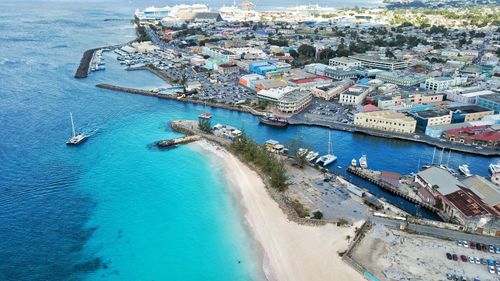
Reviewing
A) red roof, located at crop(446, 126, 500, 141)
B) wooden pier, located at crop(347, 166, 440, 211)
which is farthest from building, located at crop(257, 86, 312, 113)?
red roof, located at crop(446, 126, 500, 141)

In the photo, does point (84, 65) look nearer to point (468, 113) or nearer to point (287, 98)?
point (287, 98)

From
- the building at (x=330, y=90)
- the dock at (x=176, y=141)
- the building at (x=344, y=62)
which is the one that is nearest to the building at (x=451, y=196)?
the dock at (x=176, y=141)

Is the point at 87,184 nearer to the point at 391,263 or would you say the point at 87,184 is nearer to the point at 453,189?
the point at 391,263

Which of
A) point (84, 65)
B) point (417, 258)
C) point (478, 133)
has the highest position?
point (84, 65)

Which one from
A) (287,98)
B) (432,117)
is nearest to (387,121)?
(432,117)

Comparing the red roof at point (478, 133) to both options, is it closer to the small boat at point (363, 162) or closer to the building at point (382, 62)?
the small boat at point (363, 162)

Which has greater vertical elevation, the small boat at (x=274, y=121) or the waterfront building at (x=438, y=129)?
the small boat at (x=274, y=121)

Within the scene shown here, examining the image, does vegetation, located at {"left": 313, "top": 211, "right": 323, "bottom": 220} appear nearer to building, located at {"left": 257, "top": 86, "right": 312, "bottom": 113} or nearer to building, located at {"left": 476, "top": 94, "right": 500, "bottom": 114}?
building, located at {"left": 257, "top": 86, "right": 312, "bottom": 113}
